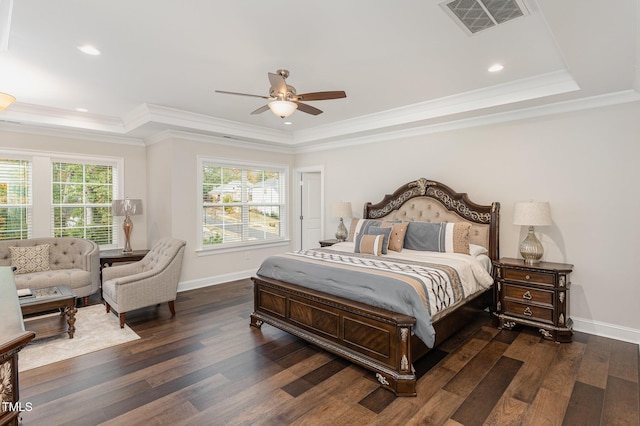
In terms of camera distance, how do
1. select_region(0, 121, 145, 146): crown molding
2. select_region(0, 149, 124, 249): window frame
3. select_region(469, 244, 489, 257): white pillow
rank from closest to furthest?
select_region(469, 244, 489, 257): white pillow
select_region(0, 121, 145, 146): crown molding
select_region(0, 149, 124, 249): window frame

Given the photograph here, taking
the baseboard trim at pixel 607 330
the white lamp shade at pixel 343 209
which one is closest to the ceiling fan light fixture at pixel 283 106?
the white lamp shade at pixel 343 209

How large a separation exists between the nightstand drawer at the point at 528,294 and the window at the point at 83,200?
6.06 meters

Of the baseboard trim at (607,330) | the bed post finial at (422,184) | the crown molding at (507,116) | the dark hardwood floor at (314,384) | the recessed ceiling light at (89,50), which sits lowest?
the dark hardwood floor at (314,384)

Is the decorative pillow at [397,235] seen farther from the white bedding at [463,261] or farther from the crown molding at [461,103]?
the crown molding at [461,103]

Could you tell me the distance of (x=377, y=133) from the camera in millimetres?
5359

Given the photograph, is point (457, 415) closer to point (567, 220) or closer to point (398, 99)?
point (567, 220)

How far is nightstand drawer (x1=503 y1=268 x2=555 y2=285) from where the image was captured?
3497 mm

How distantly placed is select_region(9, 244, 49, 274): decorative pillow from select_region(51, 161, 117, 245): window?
67 cm

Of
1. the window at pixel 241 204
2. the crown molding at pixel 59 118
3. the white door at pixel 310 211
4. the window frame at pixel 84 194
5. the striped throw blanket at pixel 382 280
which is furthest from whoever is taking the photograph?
the white door at pixel 310 211

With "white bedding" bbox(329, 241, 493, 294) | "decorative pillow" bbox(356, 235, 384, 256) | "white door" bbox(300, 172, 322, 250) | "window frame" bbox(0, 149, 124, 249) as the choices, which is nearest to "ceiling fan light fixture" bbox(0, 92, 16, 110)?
"window frame" bbox(0, 149, 124, 249)

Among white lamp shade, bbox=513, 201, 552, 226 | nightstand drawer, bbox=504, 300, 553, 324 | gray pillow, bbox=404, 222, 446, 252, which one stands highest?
white lamp shade, bbox=513, 201, 552, 226

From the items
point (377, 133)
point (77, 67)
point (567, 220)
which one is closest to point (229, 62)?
point (77, 67)

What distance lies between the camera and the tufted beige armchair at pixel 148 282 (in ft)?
12.5

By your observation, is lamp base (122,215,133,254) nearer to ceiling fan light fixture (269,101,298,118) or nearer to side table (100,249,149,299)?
side table (100,249,149,299)
